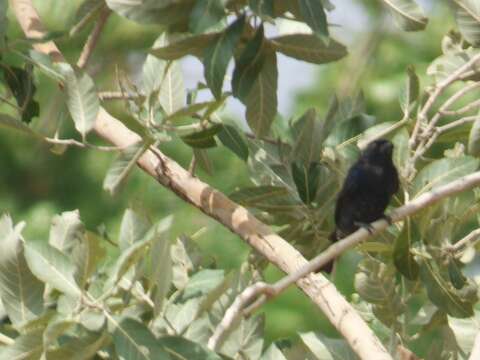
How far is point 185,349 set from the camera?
2.82 metres

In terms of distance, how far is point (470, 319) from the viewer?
12.4 feet

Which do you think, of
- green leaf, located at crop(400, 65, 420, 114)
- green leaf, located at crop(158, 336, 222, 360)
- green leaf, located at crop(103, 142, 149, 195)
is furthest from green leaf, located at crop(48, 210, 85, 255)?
green leaf, located at crop(400, 65, 420, 114)

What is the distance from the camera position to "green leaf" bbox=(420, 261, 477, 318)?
11.9ft

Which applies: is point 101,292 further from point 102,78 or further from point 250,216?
point 102,78

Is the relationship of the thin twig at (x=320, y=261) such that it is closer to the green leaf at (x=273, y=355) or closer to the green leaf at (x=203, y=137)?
the green leaf at (x=273, y=355)

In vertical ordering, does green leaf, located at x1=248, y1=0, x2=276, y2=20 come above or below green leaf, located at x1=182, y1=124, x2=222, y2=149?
above

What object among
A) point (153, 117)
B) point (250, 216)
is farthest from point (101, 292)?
point (250, 216)

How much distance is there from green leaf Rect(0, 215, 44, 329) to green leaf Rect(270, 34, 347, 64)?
1059mm

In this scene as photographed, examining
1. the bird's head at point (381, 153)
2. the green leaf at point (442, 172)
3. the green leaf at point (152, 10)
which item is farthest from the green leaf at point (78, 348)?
the bird's head at point (381, 153)

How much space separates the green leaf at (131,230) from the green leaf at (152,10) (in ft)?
2.06

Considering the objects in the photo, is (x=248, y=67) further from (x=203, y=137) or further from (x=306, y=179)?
(x=306, y=179)

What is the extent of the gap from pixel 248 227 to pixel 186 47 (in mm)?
552

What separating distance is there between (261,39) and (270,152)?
63cm

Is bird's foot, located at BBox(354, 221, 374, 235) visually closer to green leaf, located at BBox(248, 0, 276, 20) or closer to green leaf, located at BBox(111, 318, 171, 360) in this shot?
green leaf, located at BBox(248, 0, 276, 20)
